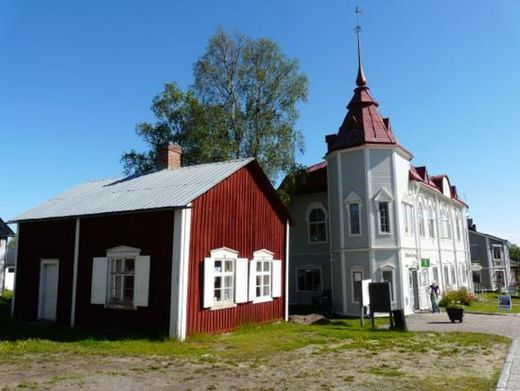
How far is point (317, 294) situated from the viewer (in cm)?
2600

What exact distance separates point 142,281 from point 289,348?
479cm

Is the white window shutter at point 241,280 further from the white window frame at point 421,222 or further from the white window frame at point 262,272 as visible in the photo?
the white window frame at point 421,222

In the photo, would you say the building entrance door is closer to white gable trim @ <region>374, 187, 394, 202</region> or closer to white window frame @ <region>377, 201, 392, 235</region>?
white window frame @ <region>377, 201, 392, 235</region>

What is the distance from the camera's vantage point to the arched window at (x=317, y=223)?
86.1 feet

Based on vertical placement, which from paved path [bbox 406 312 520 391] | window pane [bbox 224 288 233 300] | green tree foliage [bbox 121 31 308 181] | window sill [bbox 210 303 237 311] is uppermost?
green tree foliage [bbox 121 31 308 181]

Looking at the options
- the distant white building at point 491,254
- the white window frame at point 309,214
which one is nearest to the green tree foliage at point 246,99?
the white window frame at point 309,214

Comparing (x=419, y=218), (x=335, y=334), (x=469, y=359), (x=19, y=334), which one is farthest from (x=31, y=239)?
(x=419, y=218)

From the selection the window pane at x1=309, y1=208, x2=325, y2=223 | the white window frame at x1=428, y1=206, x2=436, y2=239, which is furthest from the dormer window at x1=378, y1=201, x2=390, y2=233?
the white window frame at x1=428, y1=206, x2=436, y2=239

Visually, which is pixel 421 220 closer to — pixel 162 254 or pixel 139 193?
pixel 139 193

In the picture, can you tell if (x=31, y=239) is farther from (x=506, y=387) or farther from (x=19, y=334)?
(x=506, y=387)

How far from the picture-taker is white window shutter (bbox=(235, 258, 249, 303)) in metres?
14.9

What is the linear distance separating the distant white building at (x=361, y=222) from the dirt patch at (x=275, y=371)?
10.5m

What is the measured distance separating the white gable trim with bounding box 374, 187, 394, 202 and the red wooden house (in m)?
6.17

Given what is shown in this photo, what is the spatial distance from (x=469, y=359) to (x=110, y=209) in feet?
36.4
